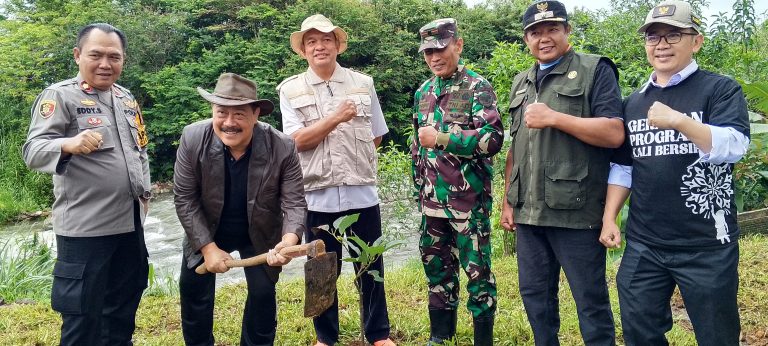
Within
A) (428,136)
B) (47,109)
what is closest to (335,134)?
(428,136)

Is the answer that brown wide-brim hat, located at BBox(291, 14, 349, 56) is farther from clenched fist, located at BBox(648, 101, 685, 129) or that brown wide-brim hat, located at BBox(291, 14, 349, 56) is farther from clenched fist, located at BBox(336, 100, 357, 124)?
clenched fist, located at BBox(648, 101, 685, 129)

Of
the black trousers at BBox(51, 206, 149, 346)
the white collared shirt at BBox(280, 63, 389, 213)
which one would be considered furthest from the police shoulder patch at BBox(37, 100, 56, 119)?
the white collared shirt at BBox(280, 63, 389, 213)

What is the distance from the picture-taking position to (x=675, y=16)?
2.42 meters

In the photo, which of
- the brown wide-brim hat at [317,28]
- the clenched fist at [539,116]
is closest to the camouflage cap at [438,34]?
the brown wide-brim hat at [317,28]

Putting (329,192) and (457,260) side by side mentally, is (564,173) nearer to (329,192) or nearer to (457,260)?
(457,260)

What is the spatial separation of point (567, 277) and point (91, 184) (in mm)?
2311

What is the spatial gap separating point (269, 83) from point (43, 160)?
1176cm

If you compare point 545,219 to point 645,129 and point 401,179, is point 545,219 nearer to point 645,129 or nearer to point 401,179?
point 645,129

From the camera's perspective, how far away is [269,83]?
1430cm

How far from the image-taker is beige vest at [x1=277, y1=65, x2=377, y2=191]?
3373mm

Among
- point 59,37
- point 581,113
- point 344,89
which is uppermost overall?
point 59,37

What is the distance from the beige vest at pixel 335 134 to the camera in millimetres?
3373

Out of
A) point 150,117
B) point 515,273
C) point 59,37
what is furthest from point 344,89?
point 59,37

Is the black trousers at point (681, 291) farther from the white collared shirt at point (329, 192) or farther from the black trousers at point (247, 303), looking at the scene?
the black trousers at point (247, 303)
